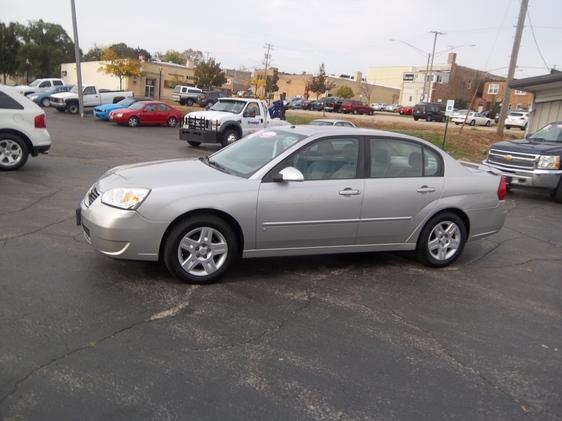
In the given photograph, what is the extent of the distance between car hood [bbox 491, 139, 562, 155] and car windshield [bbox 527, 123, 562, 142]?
13.4 inches

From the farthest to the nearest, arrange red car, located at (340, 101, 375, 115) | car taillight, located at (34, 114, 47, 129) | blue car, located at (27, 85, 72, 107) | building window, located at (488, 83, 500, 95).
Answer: building window, located at (488, 83, 500, 95)
red car, located at (340, 101, 375, 115)
blue car, located at (27, 85, 72, 107)
car taillight, located at (34, 114, 47, 129)

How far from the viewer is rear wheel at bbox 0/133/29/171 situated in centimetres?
1011

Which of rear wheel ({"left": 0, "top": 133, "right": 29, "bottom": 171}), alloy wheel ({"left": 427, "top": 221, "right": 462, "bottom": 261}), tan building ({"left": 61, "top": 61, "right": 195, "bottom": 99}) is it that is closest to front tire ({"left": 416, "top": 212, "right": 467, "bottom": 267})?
alloy wheel ({"left": 427, "top": 221, "right": 462, "bottom": 261})

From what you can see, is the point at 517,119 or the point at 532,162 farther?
the point at 517,119

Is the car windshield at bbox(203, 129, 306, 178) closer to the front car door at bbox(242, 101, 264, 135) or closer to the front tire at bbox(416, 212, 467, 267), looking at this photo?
the front tire at bbox(416, 212, 467, 267)

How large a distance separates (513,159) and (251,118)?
9894mm

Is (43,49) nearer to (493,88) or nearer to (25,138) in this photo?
(493,88)

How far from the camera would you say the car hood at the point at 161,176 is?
16.1 feet

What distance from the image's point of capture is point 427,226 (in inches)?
233

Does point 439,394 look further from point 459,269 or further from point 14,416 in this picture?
point 459,269

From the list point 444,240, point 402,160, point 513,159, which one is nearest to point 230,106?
point 513,159

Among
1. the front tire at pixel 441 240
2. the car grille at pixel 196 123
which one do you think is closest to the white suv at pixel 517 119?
the car grille at pixel 196 123

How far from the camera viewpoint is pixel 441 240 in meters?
6.04

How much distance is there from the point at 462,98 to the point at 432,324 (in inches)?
3717
